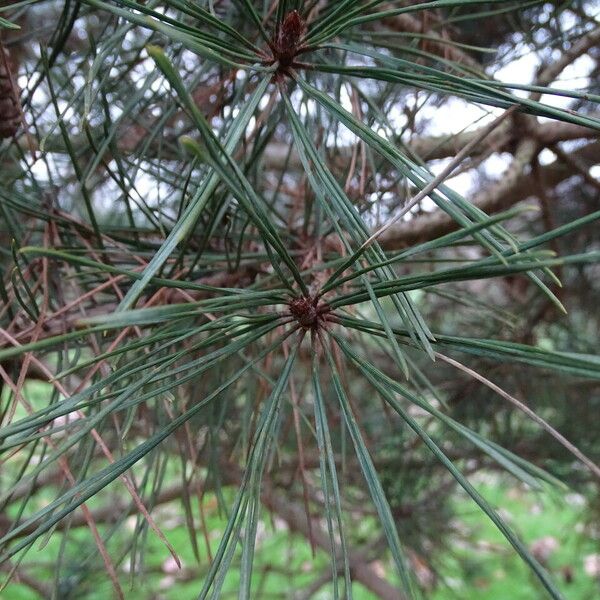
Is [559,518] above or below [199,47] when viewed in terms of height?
below

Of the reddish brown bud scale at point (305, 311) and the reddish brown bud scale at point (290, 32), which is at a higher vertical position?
the reddish brown bud scale at point (290, 32)

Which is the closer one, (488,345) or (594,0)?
(488,345)

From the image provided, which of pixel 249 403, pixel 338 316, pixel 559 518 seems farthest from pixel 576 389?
pixel 559 518

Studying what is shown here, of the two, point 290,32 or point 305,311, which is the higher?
point 290,32

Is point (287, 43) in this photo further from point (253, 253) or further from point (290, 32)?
point (253, 253)

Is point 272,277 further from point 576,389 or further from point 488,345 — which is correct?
point 576,389

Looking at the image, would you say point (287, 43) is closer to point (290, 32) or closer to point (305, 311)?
point (290, 32)

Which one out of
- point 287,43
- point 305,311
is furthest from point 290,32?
point 305,311

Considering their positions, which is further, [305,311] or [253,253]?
[253,253]

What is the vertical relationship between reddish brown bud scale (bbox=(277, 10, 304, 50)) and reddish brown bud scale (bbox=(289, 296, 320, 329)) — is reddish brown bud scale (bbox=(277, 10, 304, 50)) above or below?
above

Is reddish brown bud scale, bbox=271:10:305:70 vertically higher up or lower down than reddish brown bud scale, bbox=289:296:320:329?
higher up

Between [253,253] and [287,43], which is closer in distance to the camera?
[287,43]
